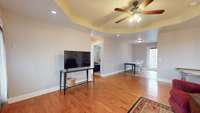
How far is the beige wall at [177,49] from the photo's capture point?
170 inches

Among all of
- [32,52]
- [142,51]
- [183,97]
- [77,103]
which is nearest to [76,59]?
[32,52]

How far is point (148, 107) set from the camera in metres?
2.63

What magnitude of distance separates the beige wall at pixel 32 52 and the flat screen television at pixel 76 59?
1.31 feet

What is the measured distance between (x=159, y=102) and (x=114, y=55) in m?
4.70

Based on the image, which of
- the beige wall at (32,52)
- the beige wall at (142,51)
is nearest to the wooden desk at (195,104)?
the beige wall at (32,52)

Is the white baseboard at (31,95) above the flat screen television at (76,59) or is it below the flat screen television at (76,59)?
below

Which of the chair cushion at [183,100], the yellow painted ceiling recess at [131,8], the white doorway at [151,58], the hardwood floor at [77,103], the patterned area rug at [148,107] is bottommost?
the hardwood floor at [77,103]

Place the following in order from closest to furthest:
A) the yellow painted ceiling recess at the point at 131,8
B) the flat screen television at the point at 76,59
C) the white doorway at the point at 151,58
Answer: the yellow painted ceiling recess at the point at 131,8 → the flat screen television at the point at 76,59 → the white doorway at the point at 151,58

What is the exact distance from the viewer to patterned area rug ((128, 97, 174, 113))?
2.44 meters

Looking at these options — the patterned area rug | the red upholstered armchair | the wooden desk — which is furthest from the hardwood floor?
the wooden desk

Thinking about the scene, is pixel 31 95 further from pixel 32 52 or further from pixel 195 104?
pixel 195 104

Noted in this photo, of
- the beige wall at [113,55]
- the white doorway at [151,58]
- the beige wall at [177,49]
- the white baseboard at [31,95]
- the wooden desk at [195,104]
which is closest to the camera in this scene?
the wooden desk at [195,104]

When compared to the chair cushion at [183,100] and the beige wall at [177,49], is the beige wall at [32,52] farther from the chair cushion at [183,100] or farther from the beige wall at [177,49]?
the beige wall at [177,49]

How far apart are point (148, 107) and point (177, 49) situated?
141 inches
